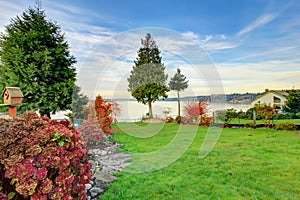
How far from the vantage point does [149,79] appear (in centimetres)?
927

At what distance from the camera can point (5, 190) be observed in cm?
133

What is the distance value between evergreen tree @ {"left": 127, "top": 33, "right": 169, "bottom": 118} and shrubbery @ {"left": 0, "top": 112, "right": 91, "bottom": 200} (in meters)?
6.60

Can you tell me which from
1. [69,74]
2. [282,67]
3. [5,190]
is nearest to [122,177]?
[5,190]

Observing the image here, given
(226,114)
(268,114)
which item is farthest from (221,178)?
(226,114)

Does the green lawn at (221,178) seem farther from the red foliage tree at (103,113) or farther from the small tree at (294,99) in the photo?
the small tree at (294,99)

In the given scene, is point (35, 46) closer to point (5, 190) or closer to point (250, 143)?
point (5, 190)

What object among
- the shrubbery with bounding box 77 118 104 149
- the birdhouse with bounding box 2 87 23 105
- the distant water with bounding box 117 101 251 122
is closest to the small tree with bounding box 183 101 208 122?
the distant water with bounding box 117 101 251 122

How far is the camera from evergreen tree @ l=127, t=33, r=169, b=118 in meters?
A: 8.83

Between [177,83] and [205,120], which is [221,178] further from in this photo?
[177,83]

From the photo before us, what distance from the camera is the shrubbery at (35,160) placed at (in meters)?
1.27

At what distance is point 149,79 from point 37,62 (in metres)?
4.94

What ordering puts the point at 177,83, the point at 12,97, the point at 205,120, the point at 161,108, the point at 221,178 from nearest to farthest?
the point at 12,97
the point at 221,178
the point at 205,120
the point at 177,83
the point at 161,108

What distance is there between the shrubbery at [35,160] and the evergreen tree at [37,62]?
16.7 feet

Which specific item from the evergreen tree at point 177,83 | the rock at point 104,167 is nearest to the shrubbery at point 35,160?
the rock at point 104,167
